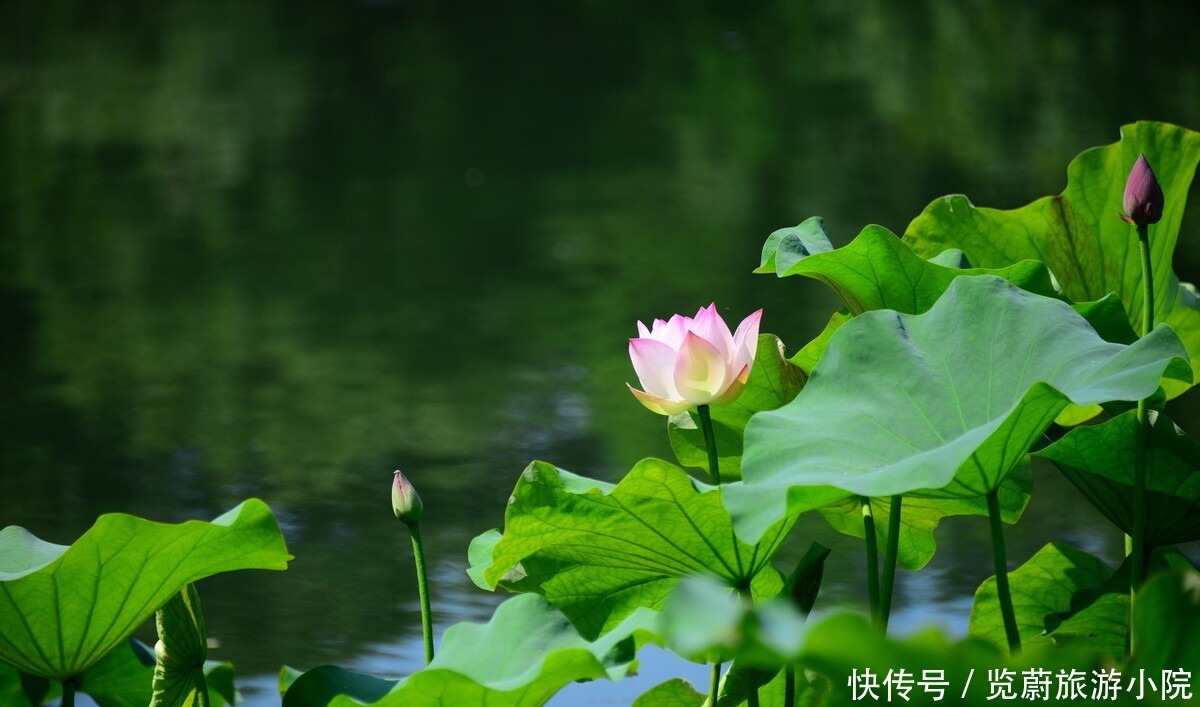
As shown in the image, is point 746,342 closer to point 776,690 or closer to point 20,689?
point 776,690

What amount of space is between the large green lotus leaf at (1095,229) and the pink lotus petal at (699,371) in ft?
0.82

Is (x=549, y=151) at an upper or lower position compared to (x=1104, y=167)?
upper

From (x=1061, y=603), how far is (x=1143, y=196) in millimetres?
264

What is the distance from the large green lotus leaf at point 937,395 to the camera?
20.3 inches

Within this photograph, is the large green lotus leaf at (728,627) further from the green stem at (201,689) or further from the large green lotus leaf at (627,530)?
the green stem at (201,689)

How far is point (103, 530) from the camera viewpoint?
608 mm

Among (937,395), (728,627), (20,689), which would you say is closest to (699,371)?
(937,395)

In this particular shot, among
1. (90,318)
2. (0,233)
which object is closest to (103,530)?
(90,318)

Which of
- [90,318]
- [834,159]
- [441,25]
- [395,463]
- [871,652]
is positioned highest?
[441,25]

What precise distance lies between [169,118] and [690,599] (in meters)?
3.91

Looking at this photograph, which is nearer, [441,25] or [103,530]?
[103,530]

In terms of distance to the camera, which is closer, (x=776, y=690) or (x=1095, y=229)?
(x=776, y=690)

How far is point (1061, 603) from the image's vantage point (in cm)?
79

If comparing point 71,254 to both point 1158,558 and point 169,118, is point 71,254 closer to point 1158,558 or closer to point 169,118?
point 169,118
